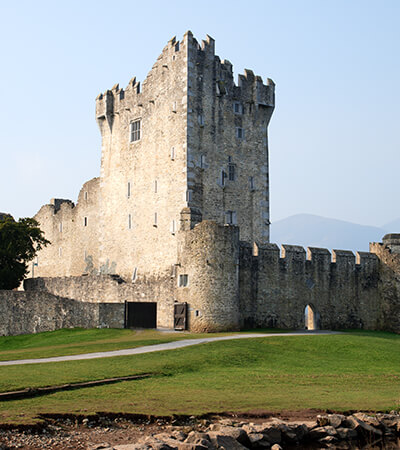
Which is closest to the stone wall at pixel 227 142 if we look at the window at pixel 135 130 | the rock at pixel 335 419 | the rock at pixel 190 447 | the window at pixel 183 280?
the window at pixel 135 130

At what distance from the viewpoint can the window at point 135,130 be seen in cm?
5117

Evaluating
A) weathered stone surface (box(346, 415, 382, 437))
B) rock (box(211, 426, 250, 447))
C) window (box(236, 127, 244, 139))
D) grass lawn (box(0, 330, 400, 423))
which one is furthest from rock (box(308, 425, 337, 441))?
window (box(236, 127, 244, 139))

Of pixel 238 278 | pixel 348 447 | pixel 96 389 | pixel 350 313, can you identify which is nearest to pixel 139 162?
pixel 238 278

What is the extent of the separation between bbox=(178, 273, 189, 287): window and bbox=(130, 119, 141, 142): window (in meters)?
15.0

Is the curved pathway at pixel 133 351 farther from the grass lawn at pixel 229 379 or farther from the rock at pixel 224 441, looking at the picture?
the rock at pixel 224 441

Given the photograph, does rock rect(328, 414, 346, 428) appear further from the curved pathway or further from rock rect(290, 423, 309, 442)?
the curved pathway

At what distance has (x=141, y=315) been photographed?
132ft

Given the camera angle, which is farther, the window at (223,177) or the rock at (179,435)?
the window at (223,177)

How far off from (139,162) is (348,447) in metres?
34.7

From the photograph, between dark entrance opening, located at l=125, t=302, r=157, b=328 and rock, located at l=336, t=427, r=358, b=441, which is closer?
rock, located at l=336, t=427, r=358, b=441

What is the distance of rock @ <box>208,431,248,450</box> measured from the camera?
16.2 metres

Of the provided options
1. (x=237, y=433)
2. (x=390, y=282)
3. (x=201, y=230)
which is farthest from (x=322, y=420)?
(x=390, y=282)

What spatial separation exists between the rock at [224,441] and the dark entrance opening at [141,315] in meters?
23.5

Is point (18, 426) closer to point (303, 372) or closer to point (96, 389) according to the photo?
Result: point (96, 389)
